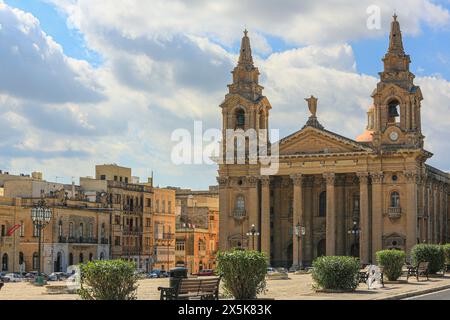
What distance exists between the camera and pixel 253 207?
87.3m

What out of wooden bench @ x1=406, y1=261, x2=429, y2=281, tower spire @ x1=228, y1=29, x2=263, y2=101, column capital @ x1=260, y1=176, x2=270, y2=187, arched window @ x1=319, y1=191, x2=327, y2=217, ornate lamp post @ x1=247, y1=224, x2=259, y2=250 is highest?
tower spire @ x1=228, y1=29, x2=263, y2=101

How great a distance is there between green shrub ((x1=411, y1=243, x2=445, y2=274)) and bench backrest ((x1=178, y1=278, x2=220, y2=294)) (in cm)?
2704

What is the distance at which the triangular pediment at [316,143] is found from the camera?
83938 millimetres

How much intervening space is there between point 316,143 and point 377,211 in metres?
8.78

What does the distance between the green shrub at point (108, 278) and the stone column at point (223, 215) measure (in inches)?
2468

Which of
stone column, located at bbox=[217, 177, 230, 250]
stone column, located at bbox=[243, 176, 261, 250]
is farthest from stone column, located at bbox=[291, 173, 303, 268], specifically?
stone column, located at bbox=[217, 177, 230, 250]

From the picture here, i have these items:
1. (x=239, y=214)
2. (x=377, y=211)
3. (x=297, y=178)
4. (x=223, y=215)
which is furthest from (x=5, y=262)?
(x=377, y=211)

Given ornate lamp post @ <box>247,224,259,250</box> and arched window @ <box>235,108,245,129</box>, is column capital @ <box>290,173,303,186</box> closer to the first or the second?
ornate lamp post @ <box>247,224,259,250</box>

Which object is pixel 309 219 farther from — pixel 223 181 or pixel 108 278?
pixel 108 278

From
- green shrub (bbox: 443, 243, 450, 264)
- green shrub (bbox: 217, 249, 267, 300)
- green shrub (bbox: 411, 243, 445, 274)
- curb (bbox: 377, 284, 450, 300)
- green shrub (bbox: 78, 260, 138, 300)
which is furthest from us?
green shrub (bbox: 443, 243, 450, 264)

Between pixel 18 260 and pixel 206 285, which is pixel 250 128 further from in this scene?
pixel 206 285

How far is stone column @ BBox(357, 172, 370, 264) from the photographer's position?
82.4 metres

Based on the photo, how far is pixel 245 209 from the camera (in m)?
88.6
